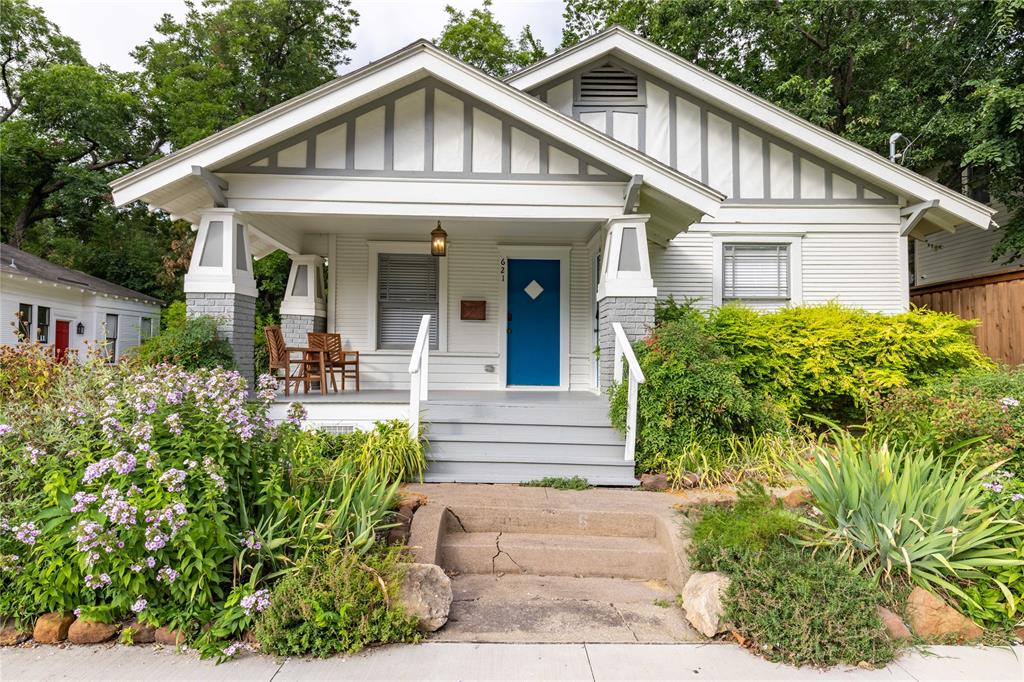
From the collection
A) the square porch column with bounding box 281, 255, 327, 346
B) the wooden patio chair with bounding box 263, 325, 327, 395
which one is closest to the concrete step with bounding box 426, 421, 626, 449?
the wooden patio chair with bounding box 263, 325, 327, 395

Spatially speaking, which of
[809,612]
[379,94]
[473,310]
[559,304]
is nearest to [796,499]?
[809,612]

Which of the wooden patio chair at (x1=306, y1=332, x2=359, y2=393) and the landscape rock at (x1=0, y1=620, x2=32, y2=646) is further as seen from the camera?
the wooden patio chair at (x1=306, y1=332, x2=359, y2=393)

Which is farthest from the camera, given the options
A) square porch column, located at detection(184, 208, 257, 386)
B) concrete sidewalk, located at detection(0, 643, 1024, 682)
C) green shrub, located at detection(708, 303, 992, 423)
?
green shrub, located at detection(708, 303, 992, 423)

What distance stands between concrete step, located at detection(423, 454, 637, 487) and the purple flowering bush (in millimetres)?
1977

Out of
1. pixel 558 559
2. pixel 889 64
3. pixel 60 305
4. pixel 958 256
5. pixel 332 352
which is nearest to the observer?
pixel 558 559

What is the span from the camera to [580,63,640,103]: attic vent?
8578mm

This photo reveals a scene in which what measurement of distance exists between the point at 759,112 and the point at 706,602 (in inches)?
285

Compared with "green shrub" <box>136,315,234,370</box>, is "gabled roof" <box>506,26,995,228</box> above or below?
above

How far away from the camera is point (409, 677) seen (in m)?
2.69

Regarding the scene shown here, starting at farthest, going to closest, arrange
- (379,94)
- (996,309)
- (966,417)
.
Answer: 1. (996,309)
2. (379,94)
3. (966,417)

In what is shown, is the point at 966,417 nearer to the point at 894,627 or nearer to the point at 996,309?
the point at 894,627

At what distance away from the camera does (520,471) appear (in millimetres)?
5562

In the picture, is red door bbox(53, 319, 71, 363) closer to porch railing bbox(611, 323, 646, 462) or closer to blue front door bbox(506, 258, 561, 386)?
blue front door bbox(506, 258, 561, 386)

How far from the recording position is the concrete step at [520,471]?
548cm
